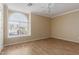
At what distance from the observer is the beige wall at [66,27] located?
14.0ft

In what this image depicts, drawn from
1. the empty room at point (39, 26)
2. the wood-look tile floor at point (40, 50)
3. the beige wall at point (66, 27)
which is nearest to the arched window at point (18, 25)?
the empty room at point (39, 26)

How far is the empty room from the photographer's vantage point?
3475 millimetres

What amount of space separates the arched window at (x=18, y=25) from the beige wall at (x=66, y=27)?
7.44ft

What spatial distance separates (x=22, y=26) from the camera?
4.61 m

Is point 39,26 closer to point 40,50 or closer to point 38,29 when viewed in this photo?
point 38,29

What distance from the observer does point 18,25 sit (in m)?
4.32

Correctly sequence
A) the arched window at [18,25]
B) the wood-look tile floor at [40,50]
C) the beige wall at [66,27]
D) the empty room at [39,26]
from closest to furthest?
the wood-look tile floor at [40,50] < the empty room at [39,26] < the arched window at [18,25] < the beige wall at [66,27]

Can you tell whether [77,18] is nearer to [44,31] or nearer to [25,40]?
[44,31]

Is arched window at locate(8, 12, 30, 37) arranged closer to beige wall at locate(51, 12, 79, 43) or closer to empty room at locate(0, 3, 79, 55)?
empty room at locate(0, 3, 79, 55)

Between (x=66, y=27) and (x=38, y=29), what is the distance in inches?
73.7

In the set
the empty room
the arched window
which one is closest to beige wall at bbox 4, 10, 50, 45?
the empty room

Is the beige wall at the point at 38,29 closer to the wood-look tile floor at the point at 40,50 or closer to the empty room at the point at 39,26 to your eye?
the empty room at the point at 39,26

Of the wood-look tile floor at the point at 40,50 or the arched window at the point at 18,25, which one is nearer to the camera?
the wood-look tile floor at the point at 40,50
